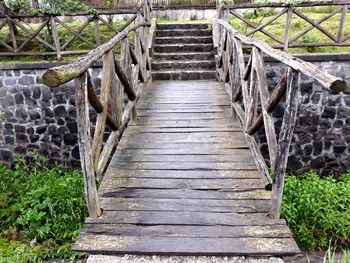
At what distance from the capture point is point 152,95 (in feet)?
19.3

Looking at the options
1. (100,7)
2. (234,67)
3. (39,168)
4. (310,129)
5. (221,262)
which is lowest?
(39,168)

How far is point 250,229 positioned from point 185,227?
1.63 feet

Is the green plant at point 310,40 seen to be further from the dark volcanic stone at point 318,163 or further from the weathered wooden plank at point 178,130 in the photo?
the weathered wooden plank at point 178,130

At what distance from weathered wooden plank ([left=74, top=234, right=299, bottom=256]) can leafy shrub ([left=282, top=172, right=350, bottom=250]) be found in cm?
260

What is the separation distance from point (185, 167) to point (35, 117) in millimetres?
4193

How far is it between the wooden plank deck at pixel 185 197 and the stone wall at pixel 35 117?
2.46 m

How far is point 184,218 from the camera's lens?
2725 millimetres

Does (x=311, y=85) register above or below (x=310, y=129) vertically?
above

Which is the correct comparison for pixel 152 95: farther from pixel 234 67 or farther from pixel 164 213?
pixel 164 213

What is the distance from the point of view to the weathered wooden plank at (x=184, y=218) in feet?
8.70

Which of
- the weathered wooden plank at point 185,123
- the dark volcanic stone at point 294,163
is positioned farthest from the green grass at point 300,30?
the weathered wooden plank at point 185,123

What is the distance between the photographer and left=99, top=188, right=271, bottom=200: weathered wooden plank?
9.84 ft

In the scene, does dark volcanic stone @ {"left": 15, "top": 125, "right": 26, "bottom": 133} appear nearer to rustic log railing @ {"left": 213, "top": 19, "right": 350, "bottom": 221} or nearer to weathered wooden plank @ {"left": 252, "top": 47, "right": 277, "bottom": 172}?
rustic log railing @ {"left": 213, "top": 19, "right": 350, "bottom": 221}

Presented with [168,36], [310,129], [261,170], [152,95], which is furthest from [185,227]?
[168,36]
